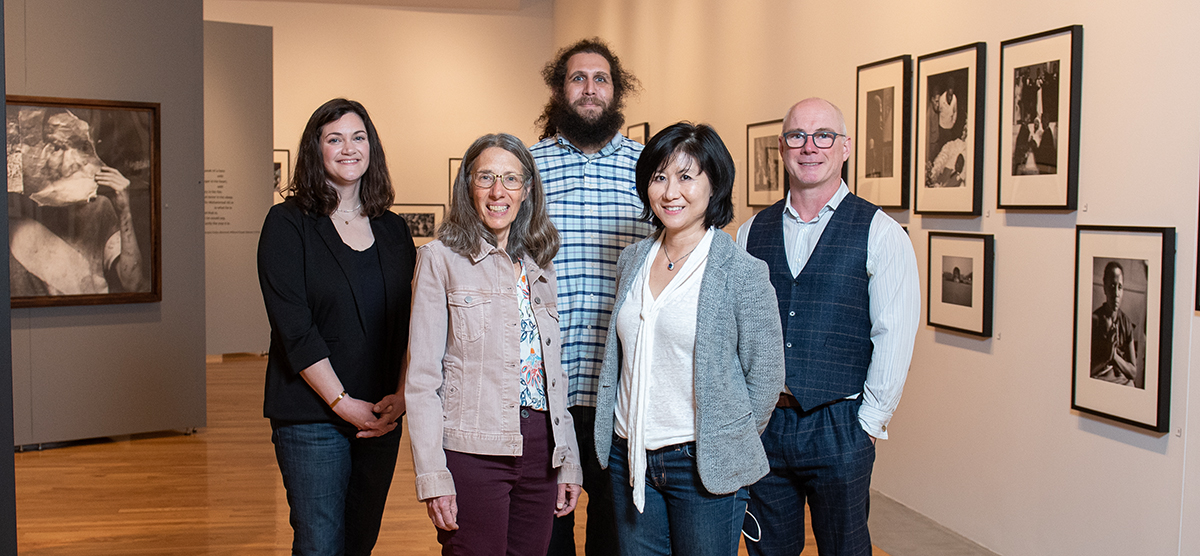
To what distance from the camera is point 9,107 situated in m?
6.29

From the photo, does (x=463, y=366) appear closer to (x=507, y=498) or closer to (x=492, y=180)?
(x=507, y=498)

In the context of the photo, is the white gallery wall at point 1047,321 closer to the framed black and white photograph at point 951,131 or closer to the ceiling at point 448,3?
the framed black and white photograph at point 951,131

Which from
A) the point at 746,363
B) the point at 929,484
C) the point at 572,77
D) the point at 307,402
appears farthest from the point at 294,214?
the point at 929,484

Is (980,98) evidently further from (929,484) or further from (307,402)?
(307,402)

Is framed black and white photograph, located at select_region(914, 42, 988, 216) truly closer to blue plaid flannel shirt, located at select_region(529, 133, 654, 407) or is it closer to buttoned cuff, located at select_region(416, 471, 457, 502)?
blue plaid flannel shirt, located at select_region(529, 133, 654, 407)

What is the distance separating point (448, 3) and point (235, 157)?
11.1 feet

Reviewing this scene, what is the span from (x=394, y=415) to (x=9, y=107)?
4935mm

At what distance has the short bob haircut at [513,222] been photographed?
2535mm

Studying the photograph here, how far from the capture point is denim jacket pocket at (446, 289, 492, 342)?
2.49 metres

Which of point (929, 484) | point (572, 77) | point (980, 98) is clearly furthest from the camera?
point (929, 484)

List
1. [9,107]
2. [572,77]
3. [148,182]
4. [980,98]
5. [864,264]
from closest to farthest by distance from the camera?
[864,264] < [572,77] < [980,98] < [9,107] < [148,182]

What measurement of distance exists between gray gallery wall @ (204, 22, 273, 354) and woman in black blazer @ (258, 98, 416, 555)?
771cm

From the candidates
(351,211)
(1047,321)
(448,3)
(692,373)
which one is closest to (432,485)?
(692,373)

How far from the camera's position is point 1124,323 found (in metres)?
3.58
